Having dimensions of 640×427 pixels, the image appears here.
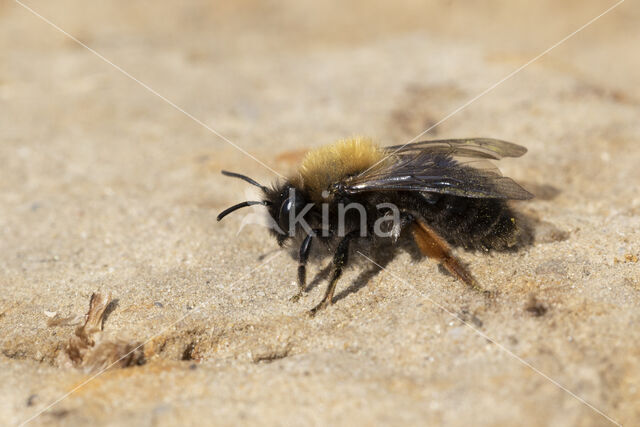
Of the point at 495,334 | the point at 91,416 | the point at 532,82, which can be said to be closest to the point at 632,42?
the point at 532,82

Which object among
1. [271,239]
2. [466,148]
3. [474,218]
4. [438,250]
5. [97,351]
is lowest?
[271,239]

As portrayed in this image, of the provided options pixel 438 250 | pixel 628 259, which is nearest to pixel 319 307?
pixel 438 250

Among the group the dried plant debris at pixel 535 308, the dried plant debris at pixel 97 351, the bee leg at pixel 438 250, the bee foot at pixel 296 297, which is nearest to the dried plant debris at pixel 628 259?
the dried plant debris at pixel 535 308

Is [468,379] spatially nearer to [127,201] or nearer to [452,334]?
[452,334]

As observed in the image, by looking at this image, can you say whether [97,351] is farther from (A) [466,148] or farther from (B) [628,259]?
(B) [628,259]

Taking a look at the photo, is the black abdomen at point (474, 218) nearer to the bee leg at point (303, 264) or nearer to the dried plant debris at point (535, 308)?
the dried plant debris at point (535, 308)

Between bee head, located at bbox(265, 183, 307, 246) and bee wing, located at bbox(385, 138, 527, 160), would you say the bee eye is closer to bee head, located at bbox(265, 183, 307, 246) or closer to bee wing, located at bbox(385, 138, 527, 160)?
bee head, located at bbox(265, 183, 307, 246)
